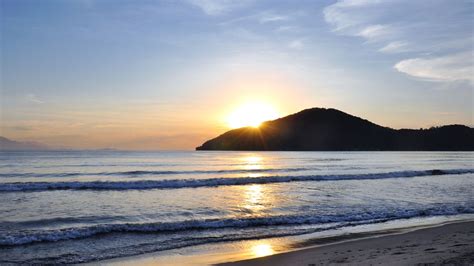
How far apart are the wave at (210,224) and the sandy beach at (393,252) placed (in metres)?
3.79

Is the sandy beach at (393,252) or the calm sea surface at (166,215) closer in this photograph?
the sandy beach at (393,252)

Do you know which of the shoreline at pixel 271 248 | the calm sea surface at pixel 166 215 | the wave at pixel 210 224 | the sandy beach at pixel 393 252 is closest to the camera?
the sandy beach at pixel 393 252

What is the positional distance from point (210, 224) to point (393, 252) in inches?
269

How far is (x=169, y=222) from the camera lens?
49.1 ft

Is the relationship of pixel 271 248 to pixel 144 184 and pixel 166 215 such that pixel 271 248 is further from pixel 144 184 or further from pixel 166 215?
pixel 144 184

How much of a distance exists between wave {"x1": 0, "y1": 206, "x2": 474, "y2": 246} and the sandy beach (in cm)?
379

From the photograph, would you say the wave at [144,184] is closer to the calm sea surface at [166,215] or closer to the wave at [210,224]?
the calm sea surface at [166,215]

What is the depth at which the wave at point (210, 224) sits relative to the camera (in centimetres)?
1248

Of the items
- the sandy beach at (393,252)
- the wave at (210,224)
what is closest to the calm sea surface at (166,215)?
the wave at (210,224)

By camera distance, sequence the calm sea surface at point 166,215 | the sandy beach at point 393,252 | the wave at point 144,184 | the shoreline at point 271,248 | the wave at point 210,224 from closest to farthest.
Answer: the sandy beach at point 393,252 < the shoreline at point 271,248 < the calm sea surface at point 166,215 < the wave at point 210,224 < the wave at point 144,184

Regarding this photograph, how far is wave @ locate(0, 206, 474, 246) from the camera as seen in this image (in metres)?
12.5

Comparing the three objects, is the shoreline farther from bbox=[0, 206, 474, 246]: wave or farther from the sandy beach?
bbox=[0, 206, 474, 246]: wave

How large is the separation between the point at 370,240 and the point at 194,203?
10627 mm

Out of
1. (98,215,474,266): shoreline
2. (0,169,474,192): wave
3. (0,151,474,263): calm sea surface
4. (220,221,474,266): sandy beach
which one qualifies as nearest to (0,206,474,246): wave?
(0,151,474,263): calm sea surface
